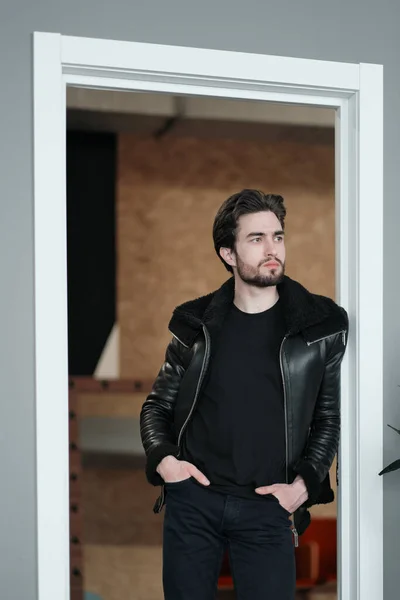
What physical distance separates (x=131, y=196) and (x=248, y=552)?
3.49 meters

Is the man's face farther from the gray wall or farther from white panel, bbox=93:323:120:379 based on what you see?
white panel, bbox=93:323:120:379

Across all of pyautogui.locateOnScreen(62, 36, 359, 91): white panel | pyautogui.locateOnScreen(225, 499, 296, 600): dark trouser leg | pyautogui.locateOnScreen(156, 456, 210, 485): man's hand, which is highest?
pyautogui.locateOnScreen(62, 36, 359, 91): white panel

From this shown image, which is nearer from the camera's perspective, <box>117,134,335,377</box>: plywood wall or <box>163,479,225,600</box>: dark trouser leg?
<box>163,479,225,600</box>: dark trouser leg

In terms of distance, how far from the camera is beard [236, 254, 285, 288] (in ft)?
8.71

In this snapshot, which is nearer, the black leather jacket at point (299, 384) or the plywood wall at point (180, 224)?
the black leather jacket at point (299, 384)

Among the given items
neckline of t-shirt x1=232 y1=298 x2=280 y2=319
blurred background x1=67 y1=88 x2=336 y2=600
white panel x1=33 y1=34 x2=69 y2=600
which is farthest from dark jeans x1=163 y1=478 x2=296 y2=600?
blurred background x1=67 y1=88 x2=336 y2=600

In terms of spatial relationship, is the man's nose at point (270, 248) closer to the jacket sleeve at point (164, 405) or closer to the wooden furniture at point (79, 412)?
the jacket sleeve at point (164, 405)

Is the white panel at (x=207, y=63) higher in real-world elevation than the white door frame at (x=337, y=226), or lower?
higher

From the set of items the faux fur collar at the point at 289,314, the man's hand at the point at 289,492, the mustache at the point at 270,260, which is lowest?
the man's hand at the point at 289,492

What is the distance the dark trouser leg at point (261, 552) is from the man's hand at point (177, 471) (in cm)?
16

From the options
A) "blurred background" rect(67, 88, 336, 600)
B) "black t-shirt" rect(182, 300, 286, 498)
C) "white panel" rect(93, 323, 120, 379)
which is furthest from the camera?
"white panel" rect(93, 323, 120, 379)

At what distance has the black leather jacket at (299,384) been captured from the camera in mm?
2496

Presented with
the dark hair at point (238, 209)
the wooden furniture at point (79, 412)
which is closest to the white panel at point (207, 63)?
the dark hair at point (238, 209)

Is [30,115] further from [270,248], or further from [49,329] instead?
[270,248]
